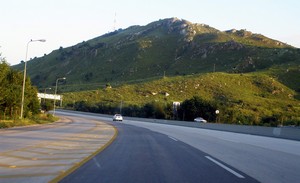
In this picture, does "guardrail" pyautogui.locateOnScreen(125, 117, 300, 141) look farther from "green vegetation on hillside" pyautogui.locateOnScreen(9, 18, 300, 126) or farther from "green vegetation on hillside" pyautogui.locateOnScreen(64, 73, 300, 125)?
"green vegetation on hillside" pyautogui.locateOnScreen(64, 73, 300, 125)

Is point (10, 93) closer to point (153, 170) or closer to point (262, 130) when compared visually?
point (262, 130)

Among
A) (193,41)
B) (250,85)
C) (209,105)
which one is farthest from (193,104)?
(193,41)

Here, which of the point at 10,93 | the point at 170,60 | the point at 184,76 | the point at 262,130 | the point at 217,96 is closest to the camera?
the point at 262,130

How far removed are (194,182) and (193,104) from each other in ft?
242

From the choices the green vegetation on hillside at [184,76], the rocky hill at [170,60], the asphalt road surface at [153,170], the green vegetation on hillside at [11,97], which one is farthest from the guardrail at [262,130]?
the rocky hill at [170,60]

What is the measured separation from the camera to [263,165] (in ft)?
52.5

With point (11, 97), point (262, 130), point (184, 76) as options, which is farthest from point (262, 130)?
point (184, 76)

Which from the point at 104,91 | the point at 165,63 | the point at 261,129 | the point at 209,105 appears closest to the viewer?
the point at 261,129

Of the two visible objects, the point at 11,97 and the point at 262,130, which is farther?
the point at 11,97

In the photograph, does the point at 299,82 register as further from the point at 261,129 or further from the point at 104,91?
the point at 261,129

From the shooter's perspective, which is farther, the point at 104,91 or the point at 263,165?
the point at 104,91

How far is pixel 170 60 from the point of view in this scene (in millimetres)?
153000

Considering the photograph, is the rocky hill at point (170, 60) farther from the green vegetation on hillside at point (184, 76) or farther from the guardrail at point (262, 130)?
the guardrail at point (262, 130)

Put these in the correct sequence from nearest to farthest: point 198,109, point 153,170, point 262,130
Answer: point 153,170 < point 262,130 < point 198,109
